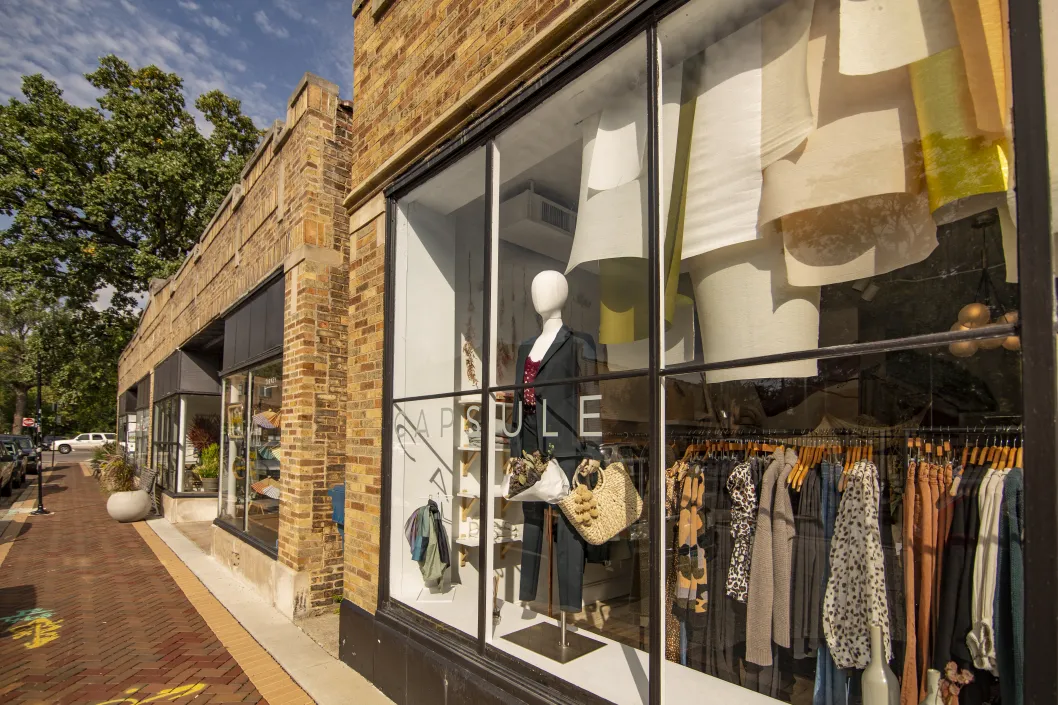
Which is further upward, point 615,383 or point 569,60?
point 569,60

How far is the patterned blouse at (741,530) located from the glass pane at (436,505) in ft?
6.10

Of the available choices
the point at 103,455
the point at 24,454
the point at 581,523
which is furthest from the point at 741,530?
the point at 24,454

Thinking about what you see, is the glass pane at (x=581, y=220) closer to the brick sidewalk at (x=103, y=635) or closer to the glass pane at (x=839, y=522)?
the glass pane at (x=839, y=522)

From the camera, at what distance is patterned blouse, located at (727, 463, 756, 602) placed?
290 centimetres

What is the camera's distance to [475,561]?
15.6ft

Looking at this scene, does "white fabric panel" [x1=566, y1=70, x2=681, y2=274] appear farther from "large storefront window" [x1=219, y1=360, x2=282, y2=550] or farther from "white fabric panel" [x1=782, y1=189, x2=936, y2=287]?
"large storefront window" [x1=219, y1=360, x2=282, y2=550]

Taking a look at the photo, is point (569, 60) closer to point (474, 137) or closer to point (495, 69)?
point (495, 69)

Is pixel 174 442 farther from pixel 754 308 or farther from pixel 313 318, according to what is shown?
pixel 754 308

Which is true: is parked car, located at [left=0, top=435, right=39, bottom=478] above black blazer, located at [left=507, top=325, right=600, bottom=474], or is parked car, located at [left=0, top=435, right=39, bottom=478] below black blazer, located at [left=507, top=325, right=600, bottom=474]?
below

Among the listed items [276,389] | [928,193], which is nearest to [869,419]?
[928,193]

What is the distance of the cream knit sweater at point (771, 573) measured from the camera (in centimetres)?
272

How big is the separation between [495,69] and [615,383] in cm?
199

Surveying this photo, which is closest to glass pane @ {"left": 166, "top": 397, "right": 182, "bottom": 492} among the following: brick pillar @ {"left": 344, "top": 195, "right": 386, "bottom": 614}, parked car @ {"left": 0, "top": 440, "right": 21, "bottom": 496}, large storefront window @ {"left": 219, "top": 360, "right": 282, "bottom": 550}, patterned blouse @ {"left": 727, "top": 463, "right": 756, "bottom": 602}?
large storefront window @ {"left": 219, "top": 360, "right": 282, "bottom": 550}

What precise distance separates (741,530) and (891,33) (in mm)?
2166
